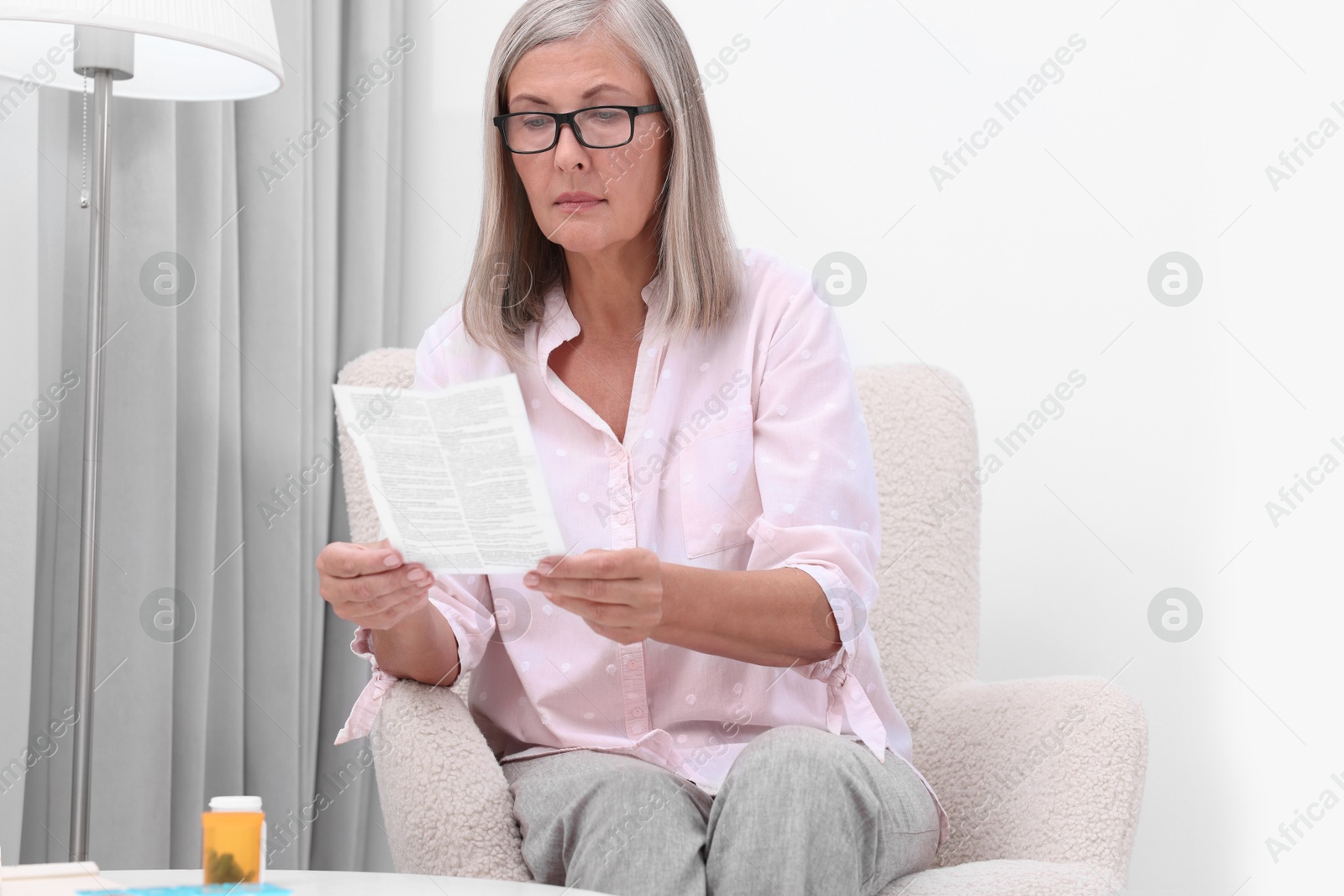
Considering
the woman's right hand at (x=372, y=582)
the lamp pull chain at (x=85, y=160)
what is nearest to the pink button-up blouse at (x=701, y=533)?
the woman's right hand at (x=372, y=582)

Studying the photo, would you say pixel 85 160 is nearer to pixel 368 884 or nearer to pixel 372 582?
pixel 372 582

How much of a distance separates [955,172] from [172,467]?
1.20 metres

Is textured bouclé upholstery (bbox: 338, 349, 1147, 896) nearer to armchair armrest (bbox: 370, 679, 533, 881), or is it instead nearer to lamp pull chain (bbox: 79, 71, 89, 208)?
armchair armrest (bbox: 370, 679, 533, 881)

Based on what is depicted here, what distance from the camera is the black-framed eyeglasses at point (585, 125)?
1168 mm

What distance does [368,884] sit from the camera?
2.82 ft

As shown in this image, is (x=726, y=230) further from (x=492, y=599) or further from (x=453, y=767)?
(x=453, y=767)

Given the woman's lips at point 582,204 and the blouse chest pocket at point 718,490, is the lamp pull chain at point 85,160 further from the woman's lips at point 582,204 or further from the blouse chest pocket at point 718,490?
the blouse chest pocket at point 718,490

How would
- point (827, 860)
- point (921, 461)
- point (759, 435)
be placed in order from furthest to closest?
point (921, 461) → point (759, 435) → point (827, 860)

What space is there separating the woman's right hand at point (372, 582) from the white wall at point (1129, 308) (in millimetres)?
1079

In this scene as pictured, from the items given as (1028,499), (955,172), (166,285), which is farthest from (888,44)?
(166,285)

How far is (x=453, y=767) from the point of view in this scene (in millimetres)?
1077

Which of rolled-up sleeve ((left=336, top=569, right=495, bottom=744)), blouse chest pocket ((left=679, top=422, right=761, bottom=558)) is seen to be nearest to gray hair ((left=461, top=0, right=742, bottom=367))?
blouse chest pocket ((left=679, top=422, right=761, bottom=558))

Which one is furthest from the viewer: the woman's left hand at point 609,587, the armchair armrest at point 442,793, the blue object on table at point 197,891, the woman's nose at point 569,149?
the woman's nose at point 569,149

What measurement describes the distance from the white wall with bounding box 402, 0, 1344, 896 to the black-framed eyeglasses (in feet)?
2.69
